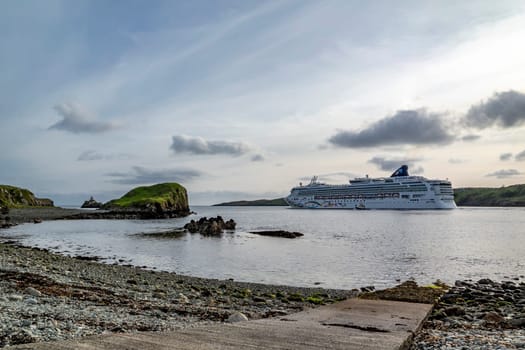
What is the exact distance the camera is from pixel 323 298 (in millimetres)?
14203

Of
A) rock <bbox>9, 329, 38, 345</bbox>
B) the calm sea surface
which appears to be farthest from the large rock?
rock <bbox>9, 329, 38, 345</bbox>

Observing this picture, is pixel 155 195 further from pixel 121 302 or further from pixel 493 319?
pixel 493 319

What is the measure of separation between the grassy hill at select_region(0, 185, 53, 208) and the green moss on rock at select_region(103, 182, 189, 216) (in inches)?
917

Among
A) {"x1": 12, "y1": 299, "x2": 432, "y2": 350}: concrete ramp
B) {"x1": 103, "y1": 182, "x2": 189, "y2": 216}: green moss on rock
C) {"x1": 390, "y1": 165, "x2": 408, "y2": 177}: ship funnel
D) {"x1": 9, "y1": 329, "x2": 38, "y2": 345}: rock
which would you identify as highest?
{"x1": 390, "y1": 165, "x2": 408, "y2": 177}: ship funnel

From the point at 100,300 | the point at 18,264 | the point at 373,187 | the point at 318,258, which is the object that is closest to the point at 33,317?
the point at 100,300

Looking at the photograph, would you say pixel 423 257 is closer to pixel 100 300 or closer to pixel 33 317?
pixel 100 300

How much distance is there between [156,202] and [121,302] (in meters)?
96.0

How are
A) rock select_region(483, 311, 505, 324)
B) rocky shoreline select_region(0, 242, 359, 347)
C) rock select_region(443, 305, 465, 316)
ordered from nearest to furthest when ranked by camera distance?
1. rocky shoreline select_region(0, 242, 359, 347)
2. rock select_region(483, 311, 505, 324)
3. rock select_region(443, 305, 465, 316)

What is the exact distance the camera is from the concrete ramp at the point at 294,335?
5281 mm

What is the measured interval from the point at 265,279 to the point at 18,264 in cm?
1080

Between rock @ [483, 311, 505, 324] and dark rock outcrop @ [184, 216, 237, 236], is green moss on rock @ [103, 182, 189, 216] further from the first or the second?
rock @ [483, 311, 505, 324]

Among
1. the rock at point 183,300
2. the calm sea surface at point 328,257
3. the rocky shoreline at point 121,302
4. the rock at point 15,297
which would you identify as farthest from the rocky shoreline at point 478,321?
the rock at point 15,297

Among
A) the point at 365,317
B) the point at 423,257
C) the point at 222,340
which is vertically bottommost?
the point at 423,257

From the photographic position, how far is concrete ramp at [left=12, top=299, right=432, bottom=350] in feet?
17.3
